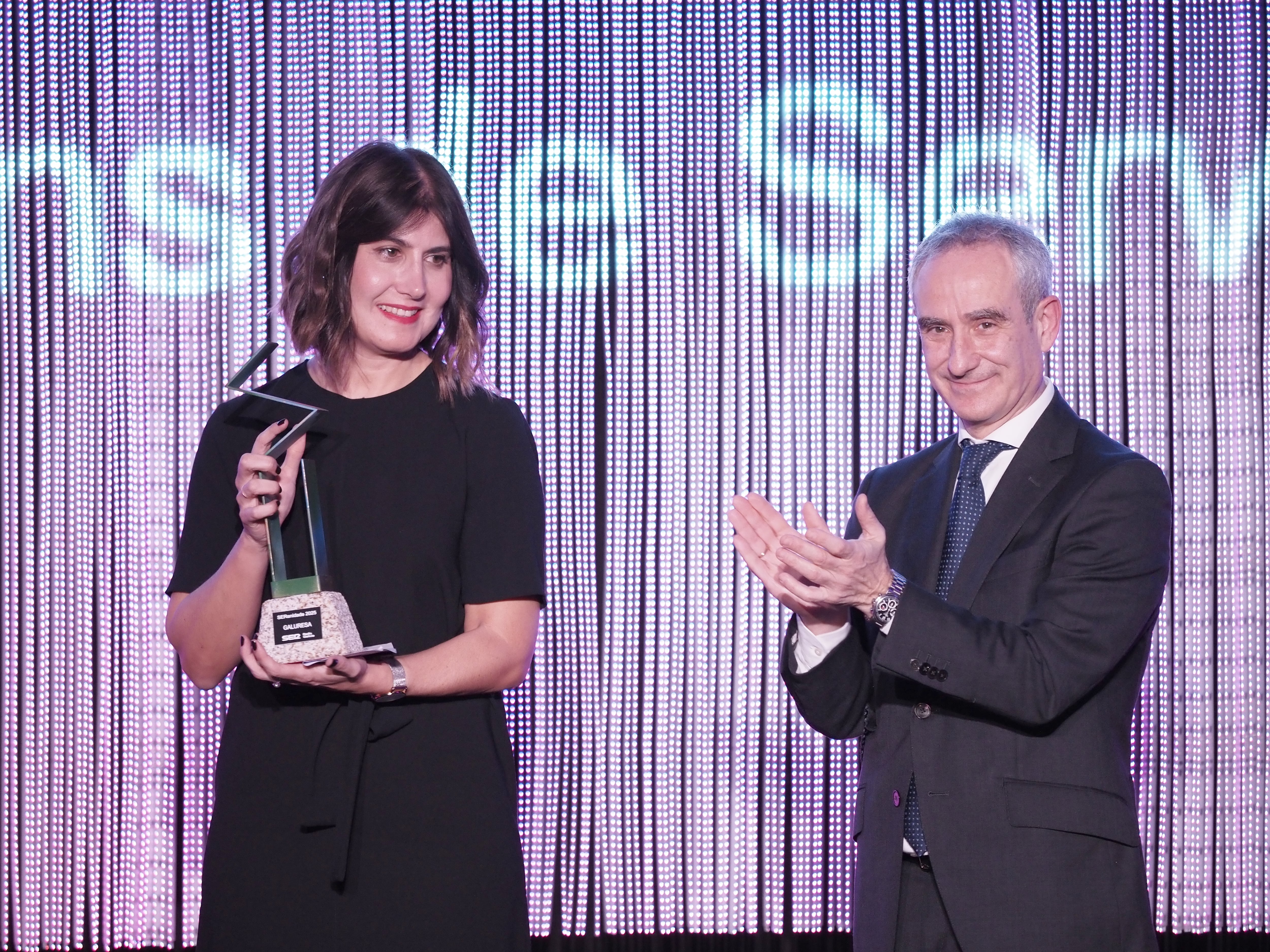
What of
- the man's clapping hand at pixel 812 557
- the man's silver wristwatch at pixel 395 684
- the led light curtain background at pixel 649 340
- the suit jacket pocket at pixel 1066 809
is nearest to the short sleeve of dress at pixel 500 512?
the man's silver wristwatch at pixel 395 684

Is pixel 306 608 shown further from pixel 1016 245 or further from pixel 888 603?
pixel 1016 245

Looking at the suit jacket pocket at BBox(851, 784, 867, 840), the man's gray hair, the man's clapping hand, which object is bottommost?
the suit jacket pocket at BBox(851, 784, 867, 840)

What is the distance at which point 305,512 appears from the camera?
1484 mm

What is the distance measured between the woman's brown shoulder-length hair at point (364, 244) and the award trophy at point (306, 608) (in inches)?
7.1

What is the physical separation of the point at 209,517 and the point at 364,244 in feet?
1.43

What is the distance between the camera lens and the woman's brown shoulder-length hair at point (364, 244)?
155 cm

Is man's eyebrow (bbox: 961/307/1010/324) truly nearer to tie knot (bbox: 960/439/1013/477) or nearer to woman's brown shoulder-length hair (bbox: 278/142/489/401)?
tie knot (bbox: 960/439/1013/477)

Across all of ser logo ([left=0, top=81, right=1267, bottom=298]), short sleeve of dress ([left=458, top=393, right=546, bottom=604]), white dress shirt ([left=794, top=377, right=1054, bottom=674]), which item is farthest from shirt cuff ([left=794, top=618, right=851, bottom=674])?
ser logo ([left=0, top=81, right=1267, bottom=298])

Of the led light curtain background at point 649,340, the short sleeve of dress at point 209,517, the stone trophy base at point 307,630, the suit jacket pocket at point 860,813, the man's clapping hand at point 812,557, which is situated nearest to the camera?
the stone trophy base at point 307,630

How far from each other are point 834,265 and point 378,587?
157 cm

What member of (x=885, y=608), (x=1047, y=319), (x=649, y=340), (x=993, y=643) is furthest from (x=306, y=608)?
(x=649, y=340)

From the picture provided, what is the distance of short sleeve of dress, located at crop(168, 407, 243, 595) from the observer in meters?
1.53

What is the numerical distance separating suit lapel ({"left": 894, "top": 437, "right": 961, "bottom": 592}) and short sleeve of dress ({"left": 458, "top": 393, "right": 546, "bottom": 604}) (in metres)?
0.57

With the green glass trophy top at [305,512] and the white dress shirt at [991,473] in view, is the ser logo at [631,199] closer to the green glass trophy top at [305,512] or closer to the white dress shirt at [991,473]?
the white dress shirt at [991,473]
